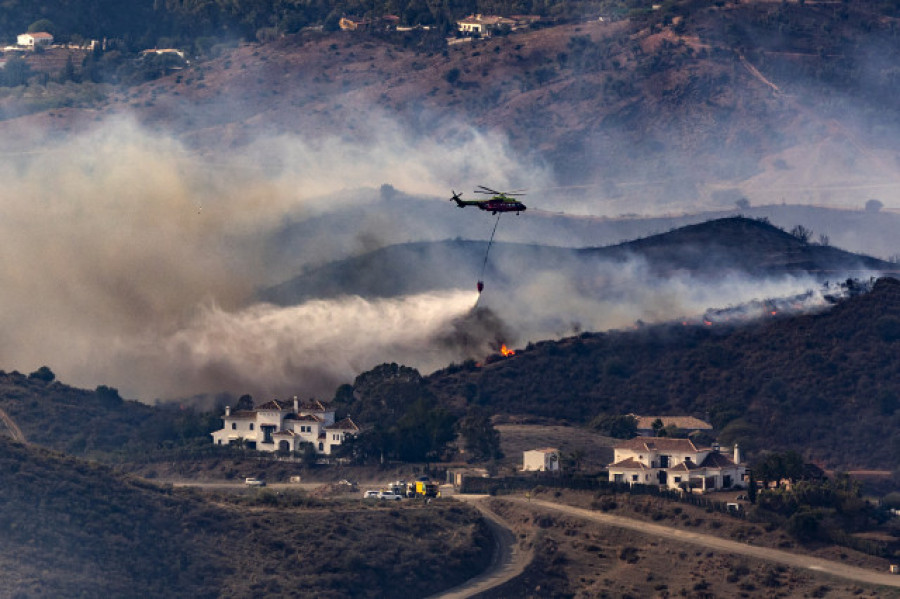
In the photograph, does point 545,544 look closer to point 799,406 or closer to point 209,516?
point 209,516

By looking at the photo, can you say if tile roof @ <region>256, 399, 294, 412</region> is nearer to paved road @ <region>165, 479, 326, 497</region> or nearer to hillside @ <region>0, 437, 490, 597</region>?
paved road @ <region>165, 479, 326, 497</region>

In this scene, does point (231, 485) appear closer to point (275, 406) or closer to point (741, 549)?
point (275, 406)

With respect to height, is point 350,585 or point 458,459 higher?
point 458,459

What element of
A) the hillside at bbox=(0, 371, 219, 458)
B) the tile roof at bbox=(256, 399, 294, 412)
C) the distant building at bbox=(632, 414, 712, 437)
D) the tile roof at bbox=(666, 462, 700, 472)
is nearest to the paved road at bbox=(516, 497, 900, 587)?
the tile roof at bbox=(666, 462, 700, 472)

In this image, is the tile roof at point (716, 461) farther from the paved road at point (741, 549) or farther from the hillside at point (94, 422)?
the hillside at point (94, 422)

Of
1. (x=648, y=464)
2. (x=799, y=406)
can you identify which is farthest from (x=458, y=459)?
(x=799, y=406)

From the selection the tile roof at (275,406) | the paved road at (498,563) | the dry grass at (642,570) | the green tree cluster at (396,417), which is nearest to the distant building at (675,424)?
the green tree cluster at (396,417)

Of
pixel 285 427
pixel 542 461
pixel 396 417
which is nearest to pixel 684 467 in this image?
pixel 542 461
